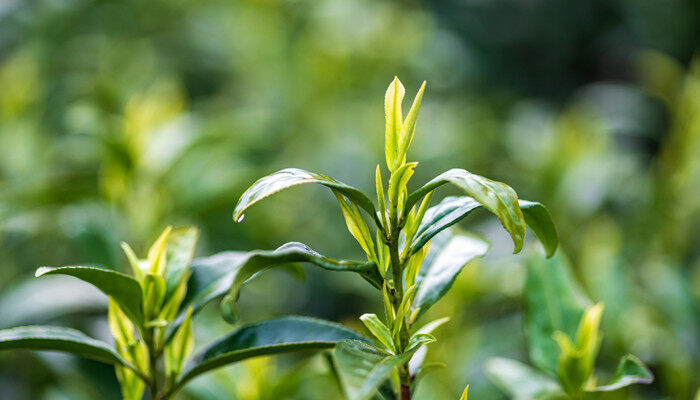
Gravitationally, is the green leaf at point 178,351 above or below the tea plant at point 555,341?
above

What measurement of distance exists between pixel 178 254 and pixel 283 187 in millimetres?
297

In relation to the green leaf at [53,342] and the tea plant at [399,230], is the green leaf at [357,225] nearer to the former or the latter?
the tea plant at [399,230]

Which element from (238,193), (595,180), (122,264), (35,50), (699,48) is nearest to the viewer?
(122,264)

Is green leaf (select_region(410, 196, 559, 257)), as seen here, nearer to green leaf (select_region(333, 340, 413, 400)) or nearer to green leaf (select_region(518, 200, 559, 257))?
green leaf (select_region(518, 200, 559, 257))

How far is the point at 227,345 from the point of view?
2.35 ft

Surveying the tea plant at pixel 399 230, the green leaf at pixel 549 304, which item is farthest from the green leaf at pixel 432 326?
the green leaf at pixel 549 304

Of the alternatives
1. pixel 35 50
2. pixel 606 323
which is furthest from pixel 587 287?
pixel 35 50

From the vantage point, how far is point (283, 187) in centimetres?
54

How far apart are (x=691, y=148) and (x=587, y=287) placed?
2.02 feet

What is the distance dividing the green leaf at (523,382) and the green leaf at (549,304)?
0.13 feet

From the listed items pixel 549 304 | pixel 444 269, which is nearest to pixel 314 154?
pixel 549 304

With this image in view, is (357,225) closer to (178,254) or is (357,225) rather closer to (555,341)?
(178,254)

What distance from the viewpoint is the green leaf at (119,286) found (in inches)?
25.4

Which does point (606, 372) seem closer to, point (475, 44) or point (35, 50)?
point (35, 50)
